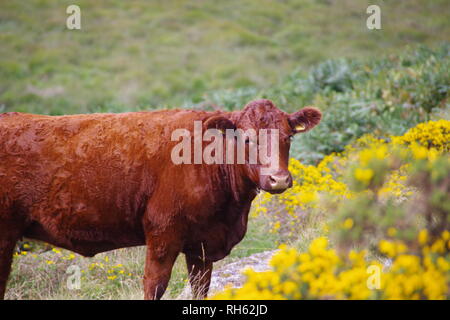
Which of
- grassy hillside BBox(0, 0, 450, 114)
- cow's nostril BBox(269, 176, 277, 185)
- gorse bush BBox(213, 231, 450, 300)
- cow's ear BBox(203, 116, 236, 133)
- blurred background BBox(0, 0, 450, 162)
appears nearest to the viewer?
gorse bush BBox(213, 231, 450, 300)

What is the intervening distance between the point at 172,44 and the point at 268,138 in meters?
20.1

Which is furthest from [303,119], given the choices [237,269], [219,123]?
[237,269]

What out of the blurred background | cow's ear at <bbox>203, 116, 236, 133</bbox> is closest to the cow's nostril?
cow's ear at <bbox>203, 116, 236, 133</bbox>

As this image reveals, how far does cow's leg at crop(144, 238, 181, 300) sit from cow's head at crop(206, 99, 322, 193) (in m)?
0.91

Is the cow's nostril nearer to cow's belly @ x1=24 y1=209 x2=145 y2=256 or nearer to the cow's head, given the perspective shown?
the cow's head

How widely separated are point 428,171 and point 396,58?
37.9 ft

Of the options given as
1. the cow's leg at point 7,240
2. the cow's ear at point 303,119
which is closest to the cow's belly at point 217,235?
the cow's ear at point 303,119

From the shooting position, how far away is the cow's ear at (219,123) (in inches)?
183

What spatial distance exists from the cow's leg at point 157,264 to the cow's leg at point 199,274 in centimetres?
39

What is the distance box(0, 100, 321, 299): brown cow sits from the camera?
15.0ft

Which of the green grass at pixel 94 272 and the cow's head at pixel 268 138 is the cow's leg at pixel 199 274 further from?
the cow's head at pixel 268 138

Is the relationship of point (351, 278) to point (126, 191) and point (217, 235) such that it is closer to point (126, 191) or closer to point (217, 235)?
point (217, 235)

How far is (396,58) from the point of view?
47.4ft
